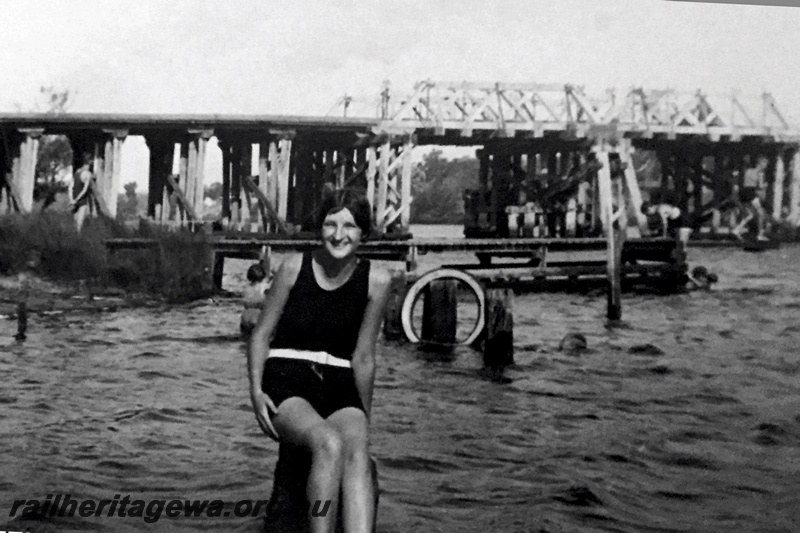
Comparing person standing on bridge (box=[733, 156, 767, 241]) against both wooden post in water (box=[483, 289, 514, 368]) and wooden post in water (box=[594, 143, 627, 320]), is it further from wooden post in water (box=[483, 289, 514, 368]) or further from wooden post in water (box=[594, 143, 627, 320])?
wooden post in water (box=[483, 289, 514, 368])

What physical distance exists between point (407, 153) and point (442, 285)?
0.59 meters

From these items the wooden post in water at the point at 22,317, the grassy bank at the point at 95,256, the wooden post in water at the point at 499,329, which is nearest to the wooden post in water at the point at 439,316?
the wooden post in water at the point at 499,329

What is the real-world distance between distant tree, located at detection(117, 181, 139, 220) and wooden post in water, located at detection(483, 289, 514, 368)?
154 centimetres

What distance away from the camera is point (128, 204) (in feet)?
12.3

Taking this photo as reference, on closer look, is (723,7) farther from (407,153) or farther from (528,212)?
(407,153)

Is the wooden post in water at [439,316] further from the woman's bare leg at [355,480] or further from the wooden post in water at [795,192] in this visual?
the wooden post in water at [795,192]

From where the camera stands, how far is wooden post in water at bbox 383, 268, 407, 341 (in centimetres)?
354

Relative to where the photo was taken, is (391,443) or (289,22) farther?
(289,22)

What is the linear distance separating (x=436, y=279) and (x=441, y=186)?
1.31 feet

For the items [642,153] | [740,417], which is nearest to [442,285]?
[642,153]

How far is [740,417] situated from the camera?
11.8 feet

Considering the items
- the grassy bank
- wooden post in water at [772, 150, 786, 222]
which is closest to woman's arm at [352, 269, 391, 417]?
the grassy bank

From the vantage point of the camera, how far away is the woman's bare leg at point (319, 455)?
260cm

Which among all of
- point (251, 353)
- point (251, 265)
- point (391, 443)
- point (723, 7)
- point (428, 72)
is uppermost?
point (723, 7)
